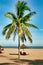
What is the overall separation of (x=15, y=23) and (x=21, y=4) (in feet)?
10.4

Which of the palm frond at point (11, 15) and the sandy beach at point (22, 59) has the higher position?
the palm frond at point (11, 15)

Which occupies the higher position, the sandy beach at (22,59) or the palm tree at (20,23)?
the palm tree at (20,23)

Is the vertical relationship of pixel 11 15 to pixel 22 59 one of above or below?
above

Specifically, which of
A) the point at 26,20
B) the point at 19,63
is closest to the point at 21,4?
the point at 26,20

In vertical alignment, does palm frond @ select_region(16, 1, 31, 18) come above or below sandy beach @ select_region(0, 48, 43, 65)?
above

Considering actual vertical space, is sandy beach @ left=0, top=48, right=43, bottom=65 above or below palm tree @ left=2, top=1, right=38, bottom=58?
below

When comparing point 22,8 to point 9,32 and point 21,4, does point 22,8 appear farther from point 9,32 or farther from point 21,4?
point 9,32

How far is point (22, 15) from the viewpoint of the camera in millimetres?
33188

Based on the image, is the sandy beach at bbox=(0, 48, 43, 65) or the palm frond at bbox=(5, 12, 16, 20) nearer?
the sandy beach at bbox=(0, 48, 43, 65)

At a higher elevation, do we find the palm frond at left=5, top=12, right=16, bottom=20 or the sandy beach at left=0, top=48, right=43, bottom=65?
the palm frond at left=5, top=12, right=16, bottom=20

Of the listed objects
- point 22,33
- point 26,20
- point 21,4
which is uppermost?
point 21,4

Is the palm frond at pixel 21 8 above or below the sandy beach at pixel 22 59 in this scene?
above

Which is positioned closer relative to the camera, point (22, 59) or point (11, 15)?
point (11, 15)

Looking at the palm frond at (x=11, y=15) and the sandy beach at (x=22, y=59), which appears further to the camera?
the palm frond at (x=11, y=15)
